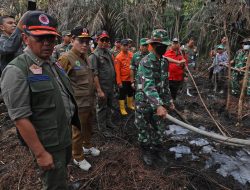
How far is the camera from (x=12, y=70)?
1.92 m

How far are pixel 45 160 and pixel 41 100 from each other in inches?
17.2

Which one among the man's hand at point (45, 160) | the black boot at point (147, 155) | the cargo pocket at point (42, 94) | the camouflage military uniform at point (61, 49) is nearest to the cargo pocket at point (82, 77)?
the black boot at point (147, 155)

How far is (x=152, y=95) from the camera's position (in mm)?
3654

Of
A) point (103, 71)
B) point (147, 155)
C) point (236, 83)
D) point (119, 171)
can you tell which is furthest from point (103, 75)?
point (236, 83)

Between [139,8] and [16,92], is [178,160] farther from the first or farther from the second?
[139,8]

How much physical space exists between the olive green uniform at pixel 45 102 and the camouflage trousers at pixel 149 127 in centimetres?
195

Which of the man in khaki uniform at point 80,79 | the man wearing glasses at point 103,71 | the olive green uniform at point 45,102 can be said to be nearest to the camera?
the olive green uniform at point 45,102

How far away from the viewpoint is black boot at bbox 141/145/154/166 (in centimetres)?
397

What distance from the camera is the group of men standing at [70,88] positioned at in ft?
6.47

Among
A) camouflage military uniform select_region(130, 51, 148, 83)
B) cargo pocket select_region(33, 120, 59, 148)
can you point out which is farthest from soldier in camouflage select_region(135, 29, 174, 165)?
camouflage military uniform select_region(130, 51, 148, 83)

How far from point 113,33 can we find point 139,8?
2043 mm

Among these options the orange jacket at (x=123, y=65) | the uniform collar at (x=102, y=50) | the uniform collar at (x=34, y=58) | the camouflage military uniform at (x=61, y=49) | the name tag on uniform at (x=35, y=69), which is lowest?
the orange jacket at (x=123, y=65)

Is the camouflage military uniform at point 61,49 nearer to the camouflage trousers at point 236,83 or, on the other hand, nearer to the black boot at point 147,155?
the black boot at point 147,155

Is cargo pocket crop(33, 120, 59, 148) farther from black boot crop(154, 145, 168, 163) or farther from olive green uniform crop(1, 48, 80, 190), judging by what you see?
black boot crop(154, 145, 168, 163)
